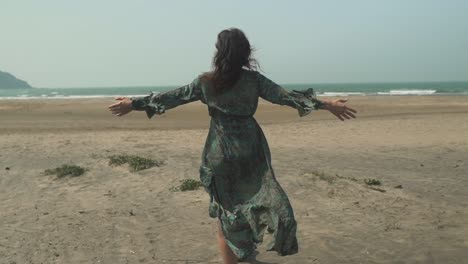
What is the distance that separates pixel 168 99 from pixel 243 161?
796mm

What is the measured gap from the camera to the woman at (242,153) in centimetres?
399

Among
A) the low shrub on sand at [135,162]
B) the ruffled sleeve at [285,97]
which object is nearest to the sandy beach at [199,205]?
the low shrub on sand at [135,162]

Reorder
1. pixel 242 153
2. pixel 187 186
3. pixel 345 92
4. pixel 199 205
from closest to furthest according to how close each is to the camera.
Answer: pixel 242 153 < pixel 199 205 < pixel 187 186 < pixel 345 92

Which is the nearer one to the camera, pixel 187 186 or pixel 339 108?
pixel 339 108

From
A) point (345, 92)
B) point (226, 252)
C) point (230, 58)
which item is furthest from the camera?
point (345, 92)

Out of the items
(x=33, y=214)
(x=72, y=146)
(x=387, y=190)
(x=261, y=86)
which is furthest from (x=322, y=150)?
(x=261, y=86)

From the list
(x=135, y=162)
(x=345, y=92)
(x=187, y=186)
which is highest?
(x=345, y=92)

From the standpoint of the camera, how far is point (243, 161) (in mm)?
4105

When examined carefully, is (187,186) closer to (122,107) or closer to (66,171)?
(66,171)

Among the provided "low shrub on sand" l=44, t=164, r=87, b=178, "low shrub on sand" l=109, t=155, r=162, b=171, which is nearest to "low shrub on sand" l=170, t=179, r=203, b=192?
"low shrub on sand" l=109, t=155, r=162, b=171

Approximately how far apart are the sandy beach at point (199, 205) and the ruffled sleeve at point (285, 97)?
2.05 m

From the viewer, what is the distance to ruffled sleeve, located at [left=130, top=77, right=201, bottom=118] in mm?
4184

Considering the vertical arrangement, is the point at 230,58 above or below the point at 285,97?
above

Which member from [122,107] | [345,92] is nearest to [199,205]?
[122,107]
